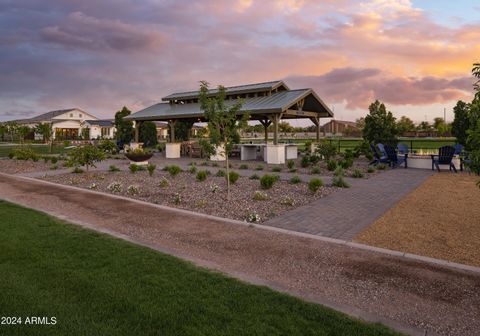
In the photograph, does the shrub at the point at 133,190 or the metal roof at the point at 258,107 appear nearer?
the shrub at the point at 133,190

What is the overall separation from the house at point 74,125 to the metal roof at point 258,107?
38.1 meters

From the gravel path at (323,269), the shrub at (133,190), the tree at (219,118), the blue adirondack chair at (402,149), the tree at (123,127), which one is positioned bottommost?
the gravel path at (323,269)

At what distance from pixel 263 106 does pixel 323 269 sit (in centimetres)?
1632

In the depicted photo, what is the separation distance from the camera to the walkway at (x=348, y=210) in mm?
6930

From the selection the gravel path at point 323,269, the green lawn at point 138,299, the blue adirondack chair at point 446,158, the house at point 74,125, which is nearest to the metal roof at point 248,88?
the blue adirondack chair at point 446,158

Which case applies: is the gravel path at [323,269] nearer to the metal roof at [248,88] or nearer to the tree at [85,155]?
the tree at [85,155]

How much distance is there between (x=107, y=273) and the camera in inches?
177

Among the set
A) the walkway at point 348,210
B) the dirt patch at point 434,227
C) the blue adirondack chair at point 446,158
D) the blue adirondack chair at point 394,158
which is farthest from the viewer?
the blue adirondack chair at point 394,158

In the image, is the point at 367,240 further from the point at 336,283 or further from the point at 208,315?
the point at 208,315

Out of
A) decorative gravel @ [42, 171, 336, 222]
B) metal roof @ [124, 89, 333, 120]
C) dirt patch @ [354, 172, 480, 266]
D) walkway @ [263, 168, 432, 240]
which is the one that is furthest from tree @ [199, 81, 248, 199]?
metal roof @ [124, 89, 333, 120]

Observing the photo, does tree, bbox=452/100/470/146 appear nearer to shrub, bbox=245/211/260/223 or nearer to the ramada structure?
the ramada structure

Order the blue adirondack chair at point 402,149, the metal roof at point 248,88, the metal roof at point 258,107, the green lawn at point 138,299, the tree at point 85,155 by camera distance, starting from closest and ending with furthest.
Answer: the green lawn at point 138,299 → the tree at point 85,155 → the blue adirondack chair at point 402,149 → the metal roof at point 258,107 → the metal roof at point 248,88

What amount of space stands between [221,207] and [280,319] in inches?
217

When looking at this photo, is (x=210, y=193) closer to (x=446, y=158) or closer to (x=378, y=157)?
(x=378, y=157)
